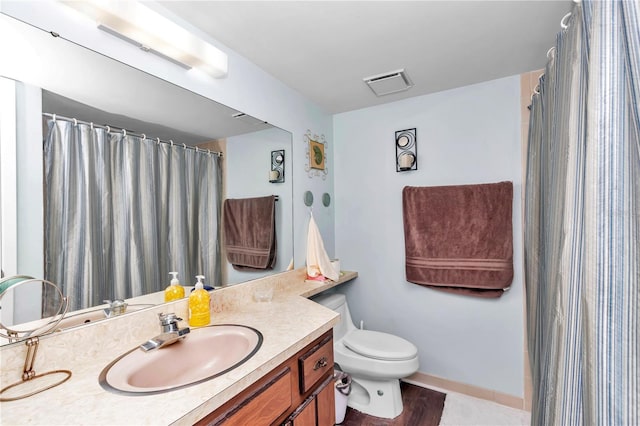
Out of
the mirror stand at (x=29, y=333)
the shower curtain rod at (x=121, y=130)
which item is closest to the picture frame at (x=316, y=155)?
the shower curtain rod at (x=121, y=130)

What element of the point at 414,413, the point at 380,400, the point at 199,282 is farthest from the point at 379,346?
the point at 199,282

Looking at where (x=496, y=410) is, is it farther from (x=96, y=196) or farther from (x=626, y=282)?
(x=96, y=196)

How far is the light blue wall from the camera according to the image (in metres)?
1.86

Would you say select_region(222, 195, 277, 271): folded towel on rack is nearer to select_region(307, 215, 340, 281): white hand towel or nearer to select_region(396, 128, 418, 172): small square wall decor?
select_region(307, 215, 340, 281): white hand towel

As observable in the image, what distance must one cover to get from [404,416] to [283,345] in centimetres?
131

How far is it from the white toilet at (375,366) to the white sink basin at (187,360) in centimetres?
94

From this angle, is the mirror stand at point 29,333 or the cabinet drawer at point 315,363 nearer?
the mirror stand at point 29,333

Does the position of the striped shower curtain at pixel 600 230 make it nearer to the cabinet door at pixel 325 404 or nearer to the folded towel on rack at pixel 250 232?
the cabinet door at pixel 325 404

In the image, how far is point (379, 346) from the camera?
1.81 m

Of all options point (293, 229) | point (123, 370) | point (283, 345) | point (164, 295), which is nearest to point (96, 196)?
point (164, 295)

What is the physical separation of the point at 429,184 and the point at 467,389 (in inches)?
57.0

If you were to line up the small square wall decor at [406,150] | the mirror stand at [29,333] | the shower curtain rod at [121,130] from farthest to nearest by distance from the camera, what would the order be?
the small square wall decor at [406,150] → the shower curtain rod at [121,130] → the mirror stand at [29,333]

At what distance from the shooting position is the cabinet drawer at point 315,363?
1.03 meters

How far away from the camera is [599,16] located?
0.69m
